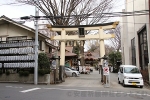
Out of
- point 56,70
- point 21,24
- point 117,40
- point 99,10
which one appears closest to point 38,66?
point 56,70

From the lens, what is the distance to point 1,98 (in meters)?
8.69

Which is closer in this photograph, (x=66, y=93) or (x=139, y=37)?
(x=66, y=93)

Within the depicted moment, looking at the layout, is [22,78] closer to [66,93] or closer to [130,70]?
[66,93]

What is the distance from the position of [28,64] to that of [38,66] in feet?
3.40

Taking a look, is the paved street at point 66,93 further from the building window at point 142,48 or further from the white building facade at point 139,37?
the building window at point 142,48

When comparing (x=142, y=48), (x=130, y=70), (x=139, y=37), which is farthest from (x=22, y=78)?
(x=139, y=37)

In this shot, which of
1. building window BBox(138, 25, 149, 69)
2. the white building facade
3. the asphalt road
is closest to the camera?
the asphalt road

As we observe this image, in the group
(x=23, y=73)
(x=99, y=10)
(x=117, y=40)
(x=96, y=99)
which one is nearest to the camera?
(x=96, y=99)

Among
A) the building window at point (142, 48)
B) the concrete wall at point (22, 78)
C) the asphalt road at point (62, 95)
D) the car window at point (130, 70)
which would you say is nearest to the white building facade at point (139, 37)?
the building window at point (142, 48)

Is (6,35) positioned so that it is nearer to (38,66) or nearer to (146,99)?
(38,66)

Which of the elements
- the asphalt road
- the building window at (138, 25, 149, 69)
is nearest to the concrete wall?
the asphalt road

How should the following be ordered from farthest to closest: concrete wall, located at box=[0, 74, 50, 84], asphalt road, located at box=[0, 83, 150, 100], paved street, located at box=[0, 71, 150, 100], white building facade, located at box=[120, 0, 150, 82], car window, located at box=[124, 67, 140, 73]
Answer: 1. white building facade, located at box=[120, 0, 150, 82]
2. car window, located at box=[124, 67, 140, 73]
3. concrete wall, located at box=[0, 74, 50, 84]
4. paved street, located at box=[0, 71, 150, 100]
5. asphalt road, located at box=[0, 83, 150, 100]

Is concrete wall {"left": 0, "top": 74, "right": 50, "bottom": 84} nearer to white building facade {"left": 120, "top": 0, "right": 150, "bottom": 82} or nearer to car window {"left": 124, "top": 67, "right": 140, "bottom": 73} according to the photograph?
car window {"left": 124, "top": 67, "right": 140, "bottom": 73}

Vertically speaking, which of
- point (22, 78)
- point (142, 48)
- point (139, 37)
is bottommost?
point (22, 78)
